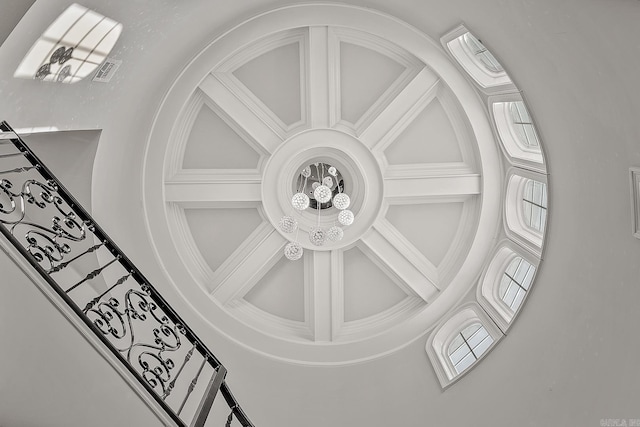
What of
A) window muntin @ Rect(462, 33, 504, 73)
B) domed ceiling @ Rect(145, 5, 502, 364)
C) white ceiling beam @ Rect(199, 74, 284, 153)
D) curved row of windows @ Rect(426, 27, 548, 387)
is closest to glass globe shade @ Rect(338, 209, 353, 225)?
domed ceiling @ Rect(145, 5, 502, 364)

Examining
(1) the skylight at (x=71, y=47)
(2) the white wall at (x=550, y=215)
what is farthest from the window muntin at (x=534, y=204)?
(1) the skylight at (x=71, y=47)

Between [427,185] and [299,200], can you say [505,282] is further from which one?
[299,200]

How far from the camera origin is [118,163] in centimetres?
868

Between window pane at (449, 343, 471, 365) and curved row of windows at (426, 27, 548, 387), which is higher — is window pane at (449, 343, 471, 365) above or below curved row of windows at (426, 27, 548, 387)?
below

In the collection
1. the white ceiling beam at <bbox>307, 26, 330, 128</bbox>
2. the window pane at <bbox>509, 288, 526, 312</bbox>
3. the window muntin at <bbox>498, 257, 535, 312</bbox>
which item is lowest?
the window pane at <bbox>509, 288, 526, 312</bbox>

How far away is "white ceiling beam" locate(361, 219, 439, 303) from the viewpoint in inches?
417

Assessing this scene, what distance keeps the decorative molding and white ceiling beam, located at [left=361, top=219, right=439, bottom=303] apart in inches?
219

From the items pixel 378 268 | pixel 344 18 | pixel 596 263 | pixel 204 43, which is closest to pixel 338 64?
pixel 344 18

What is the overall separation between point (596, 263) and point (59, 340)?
5.75m

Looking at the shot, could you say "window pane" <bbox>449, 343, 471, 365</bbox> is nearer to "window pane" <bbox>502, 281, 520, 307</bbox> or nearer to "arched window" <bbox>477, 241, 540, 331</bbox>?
"arched window" <bbox>477, 241, 540, 331</bbox>

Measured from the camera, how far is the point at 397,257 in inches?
426

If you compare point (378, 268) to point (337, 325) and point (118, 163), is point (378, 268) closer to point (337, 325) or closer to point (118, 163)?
point (337, 325)

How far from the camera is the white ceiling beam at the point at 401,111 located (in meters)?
9.75

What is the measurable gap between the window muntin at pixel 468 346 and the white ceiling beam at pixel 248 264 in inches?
155
